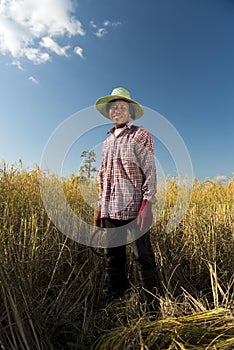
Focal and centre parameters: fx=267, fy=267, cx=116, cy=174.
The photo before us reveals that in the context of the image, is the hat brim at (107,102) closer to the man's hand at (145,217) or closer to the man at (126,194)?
the man at (126,194)

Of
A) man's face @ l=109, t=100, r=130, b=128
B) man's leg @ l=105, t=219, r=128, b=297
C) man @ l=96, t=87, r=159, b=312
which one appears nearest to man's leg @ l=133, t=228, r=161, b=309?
man @ l=96, t=87, r=159, b=312

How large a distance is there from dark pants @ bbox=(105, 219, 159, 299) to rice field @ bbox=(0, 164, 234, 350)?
81mm

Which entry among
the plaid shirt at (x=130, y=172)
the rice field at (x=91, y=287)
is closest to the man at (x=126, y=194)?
the plaid shirt at (x=130, y=172)

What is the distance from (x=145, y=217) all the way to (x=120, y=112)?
67 centimetres

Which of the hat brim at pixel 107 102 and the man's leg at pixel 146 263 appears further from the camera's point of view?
the hat brim at pixel 107 102

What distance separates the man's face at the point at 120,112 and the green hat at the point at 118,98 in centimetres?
3

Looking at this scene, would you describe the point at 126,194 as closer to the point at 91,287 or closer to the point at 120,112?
the point at 120,112

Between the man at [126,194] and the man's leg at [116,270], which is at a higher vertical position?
the man at [126,194]

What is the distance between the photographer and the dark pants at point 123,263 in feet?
5.16

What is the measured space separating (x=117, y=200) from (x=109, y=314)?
25.6 inches

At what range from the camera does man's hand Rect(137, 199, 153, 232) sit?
4.88 ft

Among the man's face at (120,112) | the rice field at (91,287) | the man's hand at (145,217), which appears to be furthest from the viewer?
→ the man's face at (120,112)

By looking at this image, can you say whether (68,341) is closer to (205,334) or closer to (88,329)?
(88,329)

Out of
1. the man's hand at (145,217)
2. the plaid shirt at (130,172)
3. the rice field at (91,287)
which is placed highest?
the plaid shirt at (130,172)
